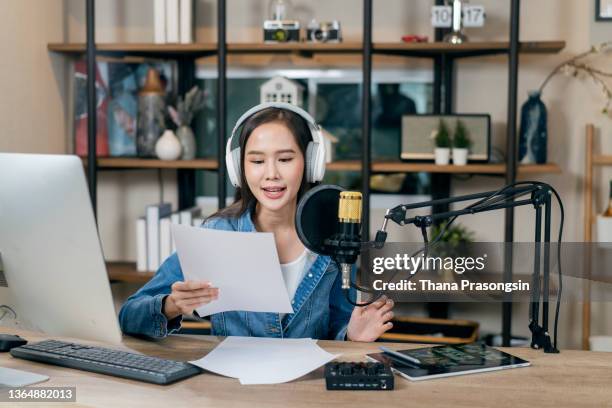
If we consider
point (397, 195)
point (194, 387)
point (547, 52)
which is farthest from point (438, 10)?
point (194, 387)

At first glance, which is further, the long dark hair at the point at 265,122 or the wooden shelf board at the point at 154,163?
the wooden shelf board at the point at 154,163

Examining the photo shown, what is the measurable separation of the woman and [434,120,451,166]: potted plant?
4.38 ft

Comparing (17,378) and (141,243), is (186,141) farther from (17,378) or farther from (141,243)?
(17,378)

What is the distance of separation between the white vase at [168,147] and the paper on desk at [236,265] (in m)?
1.91

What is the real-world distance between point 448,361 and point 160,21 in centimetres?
231

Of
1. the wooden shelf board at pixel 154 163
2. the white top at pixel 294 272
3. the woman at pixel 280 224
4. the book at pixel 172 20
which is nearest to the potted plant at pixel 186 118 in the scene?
the wooden shelf board at pixel 154 163

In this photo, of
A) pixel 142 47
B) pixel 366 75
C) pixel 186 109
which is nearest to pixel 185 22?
pixel 142 47

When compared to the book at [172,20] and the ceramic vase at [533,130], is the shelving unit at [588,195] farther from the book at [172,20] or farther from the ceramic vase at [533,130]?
the book at [172,20]

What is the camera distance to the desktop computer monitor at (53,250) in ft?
4.91

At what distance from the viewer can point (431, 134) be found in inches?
134

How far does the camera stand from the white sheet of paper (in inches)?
61.2

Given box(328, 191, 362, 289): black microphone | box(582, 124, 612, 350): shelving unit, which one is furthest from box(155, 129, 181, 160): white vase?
box(328, 191, 362, 289): black microphone

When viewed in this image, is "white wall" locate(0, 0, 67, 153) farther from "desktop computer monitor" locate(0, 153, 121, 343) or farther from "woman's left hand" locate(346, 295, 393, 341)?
"woman's left hand" locate(346, 295, 393, 341)

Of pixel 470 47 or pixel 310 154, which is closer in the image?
pixel 310 154
